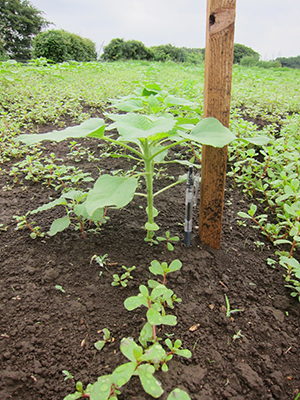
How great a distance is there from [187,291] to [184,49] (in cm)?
2579

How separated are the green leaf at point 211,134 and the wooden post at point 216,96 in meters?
0.17

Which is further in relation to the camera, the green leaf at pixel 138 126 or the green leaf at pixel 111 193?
the green leaf at pixel 111 193

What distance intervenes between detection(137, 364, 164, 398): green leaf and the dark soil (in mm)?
176

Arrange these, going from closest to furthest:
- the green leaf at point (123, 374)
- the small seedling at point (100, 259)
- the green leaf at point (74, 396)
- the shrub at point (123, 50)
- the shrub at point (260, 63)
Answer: the green leaf at point (123, 374) < the green leaf at point (74, 396) < the small seedling at point (100, 259) < the shrub at point (260, 63) < the shrub at point (123, 50)

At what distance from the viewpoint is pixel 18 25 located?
29.6m

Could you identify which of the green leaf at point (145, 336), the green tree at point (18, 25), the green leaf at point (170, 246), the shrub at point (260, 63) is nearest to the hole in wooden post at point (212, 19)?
the green leaf at point (170, 246)

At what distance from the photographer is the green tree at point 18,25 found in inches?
1100

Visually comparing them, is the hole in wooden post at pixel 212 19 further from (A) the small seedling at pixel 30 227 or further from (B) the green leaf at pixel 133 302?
(A) the small seedling at pixel 30 227

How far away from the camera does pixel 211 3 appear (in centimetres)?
117

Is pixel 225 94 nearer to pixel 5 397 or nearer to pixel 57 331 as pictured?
pixel 57 331

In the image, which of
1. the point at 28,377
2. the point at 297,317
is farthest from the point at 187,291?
the point at 28,377

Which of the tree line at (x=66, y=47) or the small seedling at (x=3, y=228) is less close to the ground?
the tree line at (x=66, y=47)

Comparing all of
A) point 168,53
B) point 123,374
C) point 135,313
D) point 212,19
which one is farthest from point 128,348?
point 168,53

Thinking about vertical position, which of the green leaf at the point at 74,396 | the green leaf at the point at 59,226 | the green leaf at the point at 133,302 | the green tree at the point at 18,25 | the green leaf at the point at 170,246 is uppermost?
the green tree at the point at 18,25
